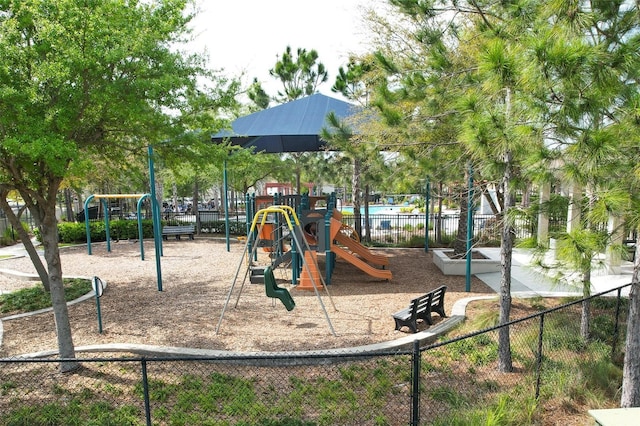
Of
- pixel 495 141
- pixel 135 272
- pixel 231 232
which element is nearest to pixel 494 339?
pixel 495 141

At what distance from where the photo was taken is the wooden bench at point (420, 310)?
6809 mm

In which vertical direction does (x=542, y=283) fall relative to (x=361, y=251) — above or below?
below

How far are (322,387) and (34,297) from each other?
7329mm

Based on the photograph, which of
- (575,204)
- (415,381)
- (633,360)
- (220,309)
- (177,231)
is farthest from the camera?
(177,231)

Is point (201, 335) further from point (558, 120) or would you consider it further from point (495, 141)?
point (558, 120)

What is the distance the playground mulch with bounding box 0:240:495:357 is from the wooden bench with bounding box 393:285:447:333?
0.62ft

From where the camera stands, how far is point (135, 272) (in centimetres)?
1183

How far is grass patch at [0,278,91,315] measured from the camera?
838 centimetres

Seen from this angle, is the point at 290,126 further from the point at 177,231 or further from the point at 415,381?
the point at 415,381

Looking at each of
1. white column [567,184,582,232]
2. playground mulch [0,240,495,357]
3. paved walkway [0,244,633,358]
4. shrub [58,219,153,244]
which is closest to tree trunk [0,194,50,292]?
paved walkway [0,244,633,358]

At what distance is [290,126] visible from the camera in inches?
552

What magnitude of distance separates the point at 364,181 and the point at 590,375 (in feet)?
41.5

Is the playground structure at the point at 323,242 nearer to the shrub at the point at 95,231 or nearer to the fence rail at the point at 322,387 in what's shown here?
the fence rail at the point at 322,387

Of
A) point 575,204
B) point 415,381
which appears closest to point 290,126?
point 575,204
